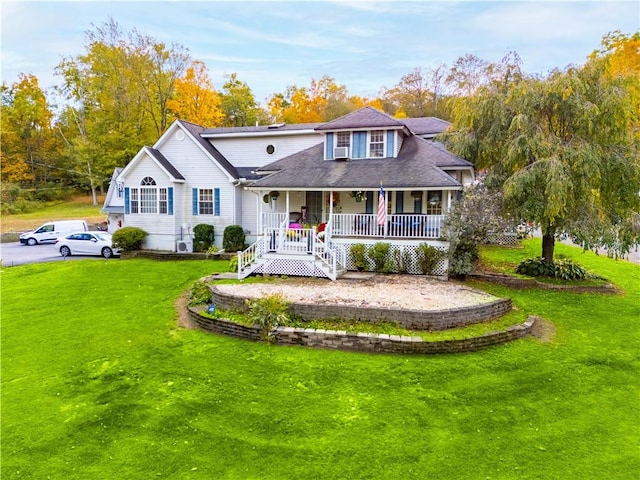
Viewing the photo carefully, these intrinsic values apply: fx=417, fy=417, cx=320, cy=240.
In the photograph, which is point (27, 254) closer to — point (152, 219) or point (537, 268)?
point (152, 219)

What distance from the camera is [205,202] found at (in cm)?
2088

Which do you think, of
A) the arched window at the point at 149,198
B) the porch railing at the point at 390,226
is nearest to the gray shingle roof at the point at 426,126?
the porch railing at the point at 390,226

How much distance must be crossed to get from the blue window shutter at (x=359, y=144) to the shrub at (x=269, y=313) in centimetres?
897

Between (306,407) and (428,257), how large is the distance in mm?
8924

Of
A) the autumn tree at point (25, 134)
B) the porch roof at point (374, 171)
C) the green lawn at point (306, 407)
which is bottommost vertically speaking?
the green lawn at point (306, 407)

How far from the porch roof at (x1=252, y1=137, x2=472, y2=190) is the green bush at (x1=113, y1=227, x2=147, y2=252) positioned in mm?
7708

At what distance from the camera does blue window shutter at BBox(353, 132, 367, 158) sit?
17.0 metres

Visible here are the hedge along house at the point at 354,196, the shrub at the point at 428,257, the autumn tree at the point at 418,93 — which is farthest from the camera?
the autumn tree at the point at 418,93

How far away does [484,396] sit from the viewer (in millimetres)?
6809

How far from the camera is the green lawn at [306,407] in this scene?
521 cm

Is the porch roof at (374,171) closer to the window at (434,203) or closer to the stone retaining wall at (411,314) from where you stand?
the window at (434,203)

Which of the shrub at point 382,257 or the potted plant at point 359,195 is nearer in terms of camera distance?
the shrub at point 382,257

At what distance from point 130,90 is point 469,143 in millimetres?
32144

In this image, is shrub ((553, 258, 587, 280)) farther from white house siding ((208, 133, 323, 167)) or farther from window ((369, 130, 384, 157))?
white house siding ((208, 133, 323, 167))
